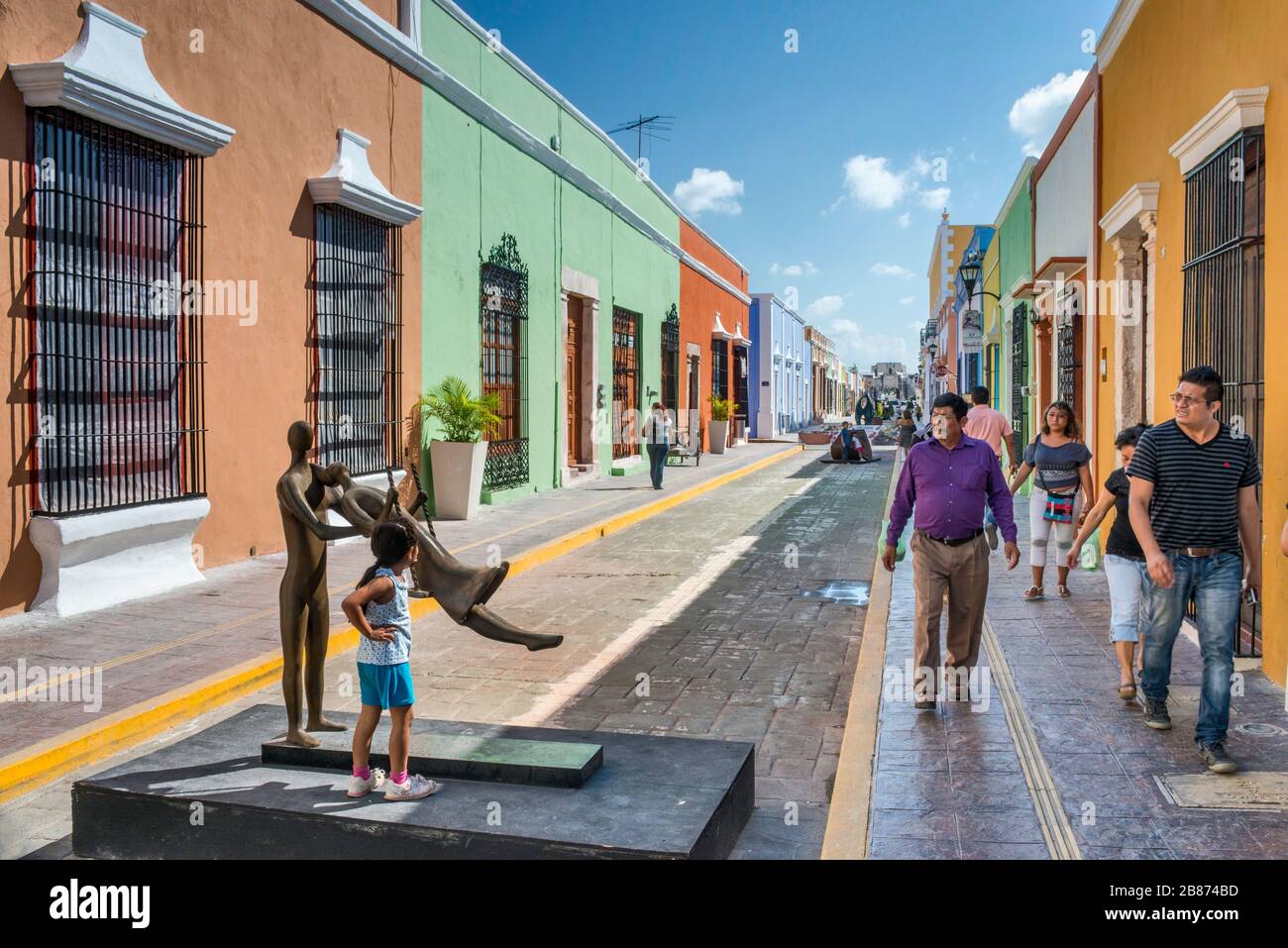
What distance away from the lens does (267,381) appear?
1052 centimetres

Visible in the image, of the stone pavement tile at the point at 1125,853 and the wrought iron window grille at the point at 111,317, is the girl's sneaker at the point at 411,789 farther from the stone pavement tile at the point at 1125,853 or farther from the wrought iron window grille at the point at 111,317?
the wrought iron window grille at the point at 111,317

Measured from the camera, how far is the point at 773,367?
44375mm

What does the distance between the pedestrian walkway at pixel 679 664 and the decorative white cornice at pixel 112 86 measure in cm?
424

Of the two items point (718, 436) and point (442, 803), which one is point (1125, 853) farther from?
point (718, 436)

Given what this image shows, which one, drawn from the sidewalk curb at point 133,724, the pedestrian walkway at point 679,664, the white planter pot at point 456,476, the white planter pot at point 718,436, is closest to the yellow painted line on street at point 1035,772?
the pedestrian walkway at point 679,664

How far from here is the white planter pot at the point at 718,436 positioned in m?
30.6

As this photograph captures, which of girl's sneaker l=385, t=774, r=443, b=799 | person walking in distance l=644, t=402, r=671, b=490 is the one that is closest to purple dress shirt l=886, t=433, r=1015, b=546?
girl's sneaker l=385, t=774, r=443, b=799

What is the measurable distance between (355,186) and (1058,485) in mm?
7363

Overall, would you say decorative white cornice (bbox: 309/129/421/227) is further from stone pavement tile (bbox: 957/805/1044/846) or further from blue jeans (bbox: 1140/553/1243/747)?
stone pavement tile (bbox: 957/805/1044/846)

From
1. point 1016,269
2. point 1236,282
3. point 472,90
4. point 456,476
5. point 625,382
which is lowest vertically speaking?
point 456,476

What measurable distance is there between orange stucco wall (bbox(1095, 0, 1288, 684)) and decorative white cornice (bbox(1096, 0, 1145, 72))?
0.10 m

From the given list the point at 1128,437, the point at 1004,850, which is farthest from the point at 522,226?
the point at 1004,850

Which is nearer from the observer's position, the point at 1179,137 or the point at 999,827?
the point at 999,827

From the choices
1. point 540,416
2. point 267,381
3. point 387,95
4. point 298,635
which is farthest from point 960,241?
point 298,635
